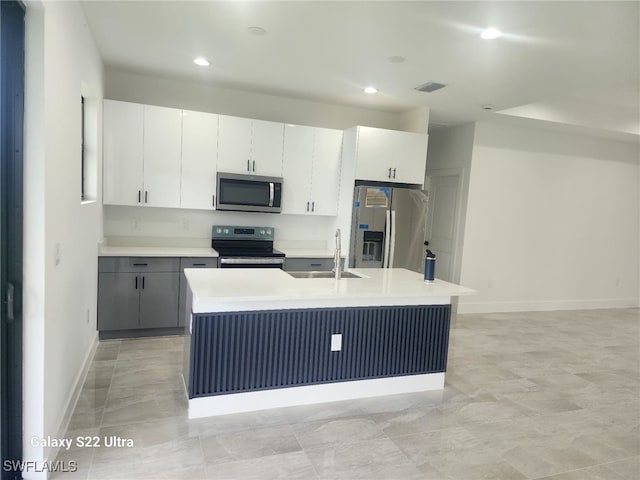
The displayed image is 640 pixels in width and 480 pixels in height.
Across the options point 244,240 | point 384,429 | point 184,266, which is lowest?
point 384,429

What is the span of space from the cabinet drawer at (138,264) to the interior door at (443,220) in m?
3.88

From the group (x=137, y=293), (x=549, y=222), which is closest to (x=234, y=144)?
(x=137, y=293)

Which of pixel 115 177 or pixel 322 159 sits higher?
pixel 322 159

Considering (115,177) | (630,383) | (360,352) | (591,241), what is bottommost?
(630,383)

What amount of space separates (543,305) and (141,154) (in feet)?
20.2

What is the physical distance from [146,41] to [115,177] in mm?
1433

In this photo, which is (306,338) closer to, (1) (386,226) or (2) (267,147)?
(1) (386,226)

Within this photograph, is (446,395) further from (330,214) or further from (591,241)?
(591,241)

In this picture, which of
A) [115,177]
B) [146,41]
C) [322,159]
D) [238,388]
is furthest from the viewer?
[322,159]

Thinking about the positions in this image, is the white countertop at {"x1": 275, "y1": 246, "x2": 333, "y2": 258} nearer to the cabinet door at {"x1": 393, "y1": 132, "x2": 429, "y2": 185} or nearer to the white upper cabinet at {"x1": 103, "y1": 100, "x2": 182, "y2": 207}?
the cabinet door at {"x1": 393, "y1": 132, "x2": 429, "y2": 185}

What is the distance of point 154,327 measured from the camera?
4.35 meters

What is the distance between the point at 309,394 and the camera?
3119mm

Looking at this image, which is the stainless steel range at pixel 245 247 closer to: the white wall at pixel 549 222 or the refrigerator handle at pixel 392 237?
the refrigerator handle at pixel 392 237

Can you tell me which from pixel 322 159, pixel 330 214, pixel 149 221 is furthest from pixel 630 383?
pixel 149 221
